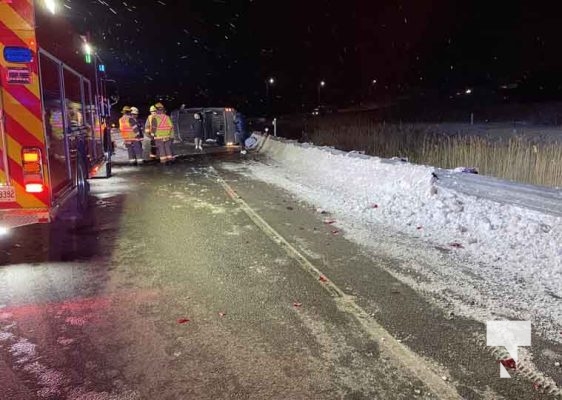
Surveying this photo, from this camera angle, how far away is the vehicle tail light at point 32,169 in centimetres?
595

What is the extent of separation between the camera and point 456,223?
7559 mm

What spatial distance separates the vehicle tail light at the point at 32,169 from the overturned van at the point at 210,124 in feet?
57.3

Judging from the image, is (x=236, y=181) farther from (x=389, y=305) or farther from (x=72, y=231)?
(x=389, y=305)

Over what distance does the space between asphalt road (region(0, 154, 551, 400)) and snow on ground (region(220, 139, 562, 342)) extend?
0.44m

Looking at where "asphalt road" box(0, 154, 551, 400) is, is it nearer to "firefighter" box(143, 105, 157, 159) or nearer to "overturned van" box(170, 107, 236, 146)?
"firefighter" box(143, 105, 157, 159)

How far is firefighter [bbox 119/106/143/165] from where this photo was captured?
16.2m

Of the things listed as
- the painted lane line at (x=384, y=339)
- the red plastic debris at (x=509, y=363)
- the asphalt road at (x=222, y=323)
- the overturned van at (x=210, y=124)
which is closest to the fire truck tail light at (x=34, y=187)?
the asphalt road at (x=222, y=323)

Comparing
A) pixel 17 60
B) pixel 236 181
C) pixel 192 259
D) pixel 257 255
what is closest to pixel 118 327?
pixel 192 259

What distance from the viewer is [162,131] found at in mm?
16406

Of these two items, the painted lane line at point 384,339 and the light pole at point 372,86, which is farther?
the light pole at point 372,86

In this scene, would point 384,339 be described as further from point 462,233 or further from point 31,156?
point 31,156

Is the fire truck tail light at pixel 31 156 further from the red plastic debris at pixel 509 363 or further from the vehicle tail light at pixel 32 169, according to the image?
the red plastic debris at pixel 509 363

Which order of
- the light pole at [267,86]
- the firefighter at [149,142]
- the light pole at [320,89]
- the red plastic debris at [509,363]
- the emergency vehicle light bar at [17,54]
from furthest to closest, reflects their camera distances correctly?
the light pole at [320,89]
the light pole at [267,86]
the firefighter at [149,142]
the emergency vehicle light bar at [17,54]
the red plastic debris at [509,363]

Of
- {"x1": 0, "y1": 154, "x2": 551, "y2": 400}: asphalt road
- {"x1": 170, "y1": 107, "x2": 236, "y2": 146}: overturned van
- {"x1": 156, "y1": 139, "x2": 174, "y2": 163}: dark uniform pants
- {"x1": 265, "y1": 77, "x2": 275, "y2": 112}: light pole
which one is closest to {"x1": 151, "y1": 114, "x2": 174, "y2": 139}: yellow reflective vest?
{"x1": 156, "y1": 139, "x2": 174, "y2": 163}: dark uniform pants
